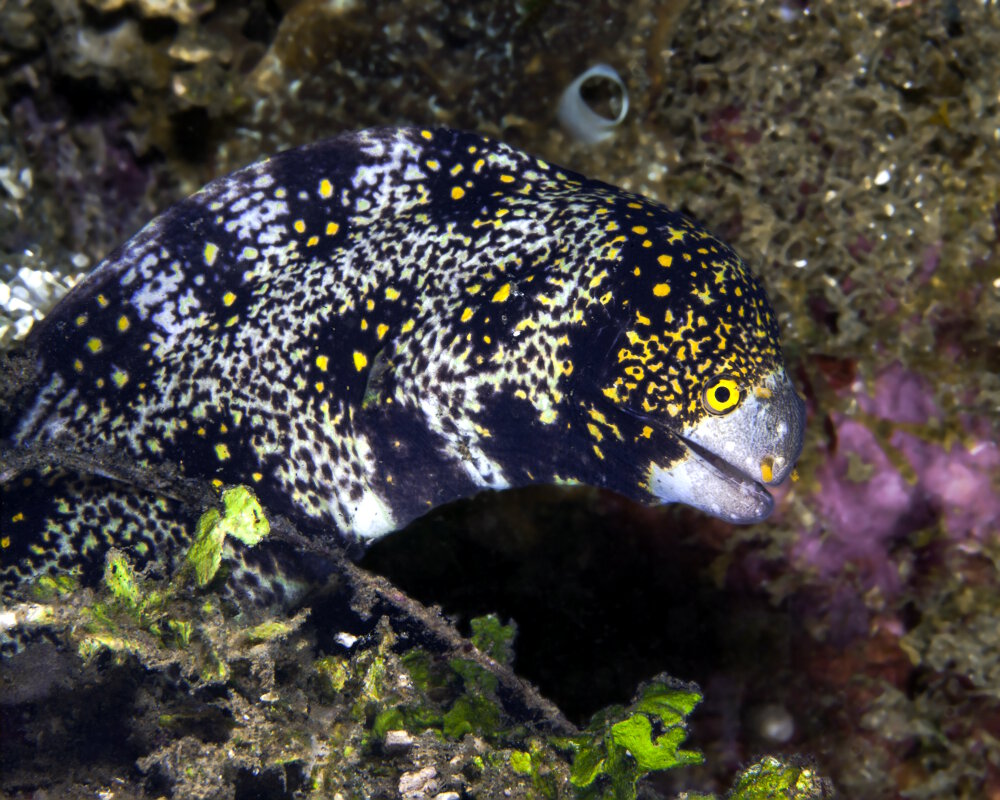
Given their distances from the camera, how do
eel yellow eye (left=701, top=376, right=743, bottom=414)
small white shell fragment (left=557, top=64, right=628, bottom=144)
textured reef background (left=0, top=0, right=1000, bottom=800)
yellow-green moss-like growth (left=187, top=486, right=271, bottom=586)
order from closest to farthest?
eel yellow eye (left=701, top=376, right=743, bottom=414), yellow-green moss-like growth (left=187, top=486, right=271, bottom=586), textured reef background (left=0, top=0, right=1000, bottom=800), small white shell fragment (left=557, top=64, right=628, bottom=144)

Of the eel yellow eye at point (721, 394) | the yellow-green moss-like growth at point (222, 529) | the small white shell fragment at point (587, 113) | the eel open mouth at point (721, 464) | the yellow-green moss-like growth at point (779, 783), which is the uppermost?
the small white shell fragment at point (587, 113)

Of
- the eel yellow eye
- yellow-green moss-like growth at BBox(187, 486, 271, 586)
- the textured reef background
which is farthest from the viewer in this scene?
the textured reef background

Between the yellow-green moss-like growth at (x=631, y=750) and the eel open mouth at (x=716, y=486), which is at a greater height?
the eel open mouth at (x=716, y=486)

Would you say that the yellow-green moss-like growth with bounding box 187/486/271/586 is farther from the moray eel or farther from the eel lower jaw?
the eel lower jaw

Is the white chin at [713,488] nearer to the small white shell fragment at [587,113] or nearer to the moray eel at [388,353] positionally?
the moray eel at [388,353]

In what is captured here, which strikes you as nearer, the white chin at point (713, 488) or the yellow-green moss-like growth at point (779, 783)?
the yellow-green moss-like growth at point (779, 783)

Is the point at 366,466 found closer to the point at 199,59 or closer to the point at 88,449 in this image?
the point at 88,449

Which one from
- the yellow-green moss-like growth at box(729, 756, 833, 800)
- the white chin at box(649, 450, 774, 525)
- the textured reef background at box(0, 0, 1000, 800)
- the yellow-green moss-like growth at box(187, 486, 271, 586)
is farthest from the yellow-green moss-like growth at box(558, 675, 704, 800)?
the yellow-green moss-like growth at box(187, 486, 271, 586)

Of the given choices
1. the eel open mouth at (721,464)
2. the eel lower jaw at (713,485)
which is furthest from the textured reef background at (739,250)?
the eel open mouth at (721,464)
